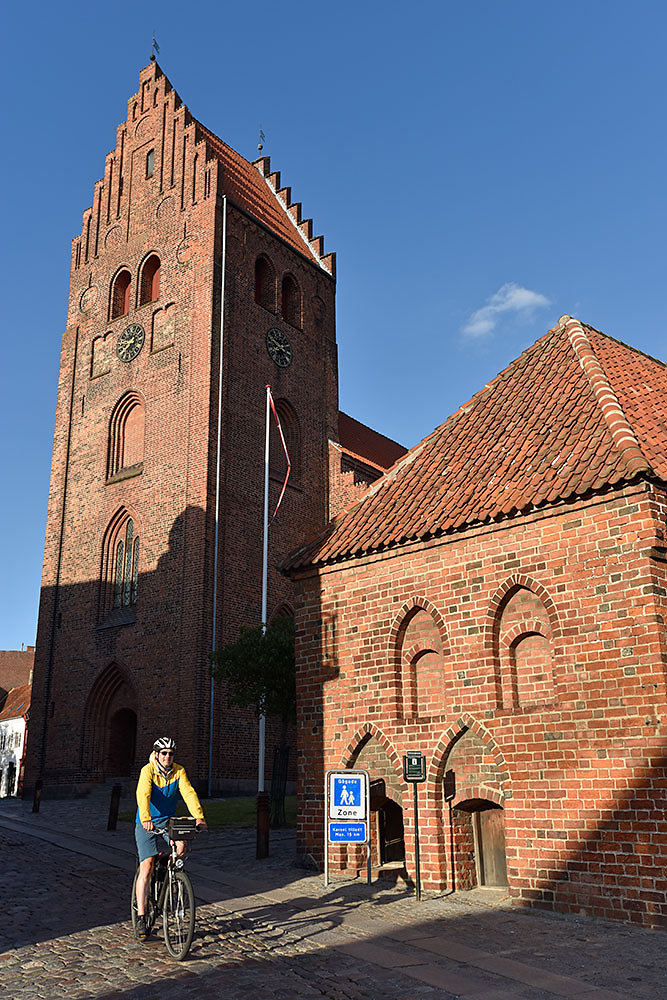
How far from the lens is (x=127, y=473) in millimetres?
28062

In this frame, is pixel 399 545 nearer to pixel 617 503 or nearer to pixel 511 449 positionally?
pixel 511 449

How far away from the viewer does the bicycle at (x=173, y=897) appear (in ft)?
24.0

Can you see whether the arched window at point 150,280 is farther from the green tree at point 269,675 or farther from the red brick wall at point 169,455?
the green tree at point 269,675

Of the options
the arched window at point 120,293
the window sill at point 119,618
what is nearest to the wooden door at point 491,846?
the window sill at point 119,618

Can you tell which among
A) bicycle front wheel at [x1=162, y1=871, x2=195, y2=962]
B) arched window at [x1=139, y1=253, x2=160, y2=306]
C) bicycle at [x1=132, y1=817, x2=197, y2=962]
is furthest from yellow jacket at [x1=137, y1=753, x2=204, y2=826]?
arched window at [x1=139, y1=253, x2=160, y2=306]

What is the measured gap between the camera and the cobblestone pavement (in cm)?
645

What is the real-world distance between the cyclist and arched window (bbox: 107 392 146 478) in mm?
21234

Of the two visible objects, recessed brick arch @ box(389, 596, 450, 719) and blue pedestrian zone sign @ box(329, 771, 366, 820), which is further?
recessed brick arch @ box(389, 596, 450, 719)

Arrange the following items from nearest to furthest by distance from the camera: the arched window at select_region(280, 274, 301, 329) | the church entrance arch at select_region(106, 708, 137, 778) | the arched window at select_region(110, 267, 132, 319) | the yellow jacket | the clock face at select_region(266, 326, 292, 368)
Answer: the yellow jacket < the church entrance arch at select_region(106, 708, 137, 778) < the clock face at select_region(266, 326, 292, 368) < the arched window at select_region(110, 267, 132, 319) < the arched window at select_region(280, 274, 301, 329)

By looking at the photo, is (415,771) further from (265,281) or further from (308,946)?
(265,281)

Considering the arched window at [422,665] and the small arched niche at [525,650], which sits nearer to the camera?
the small arched niche at [525,650]

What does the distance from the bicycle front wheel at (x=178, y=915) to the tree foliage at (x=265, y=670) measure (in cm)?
959

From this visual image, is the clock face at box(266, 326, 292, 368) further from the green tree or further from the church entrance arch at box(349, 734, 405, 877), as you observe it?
the church entrance arch at box(349, 734, 405, 877)

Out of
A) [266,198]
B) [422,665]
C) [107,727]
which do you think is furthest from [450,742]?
[266,198]
